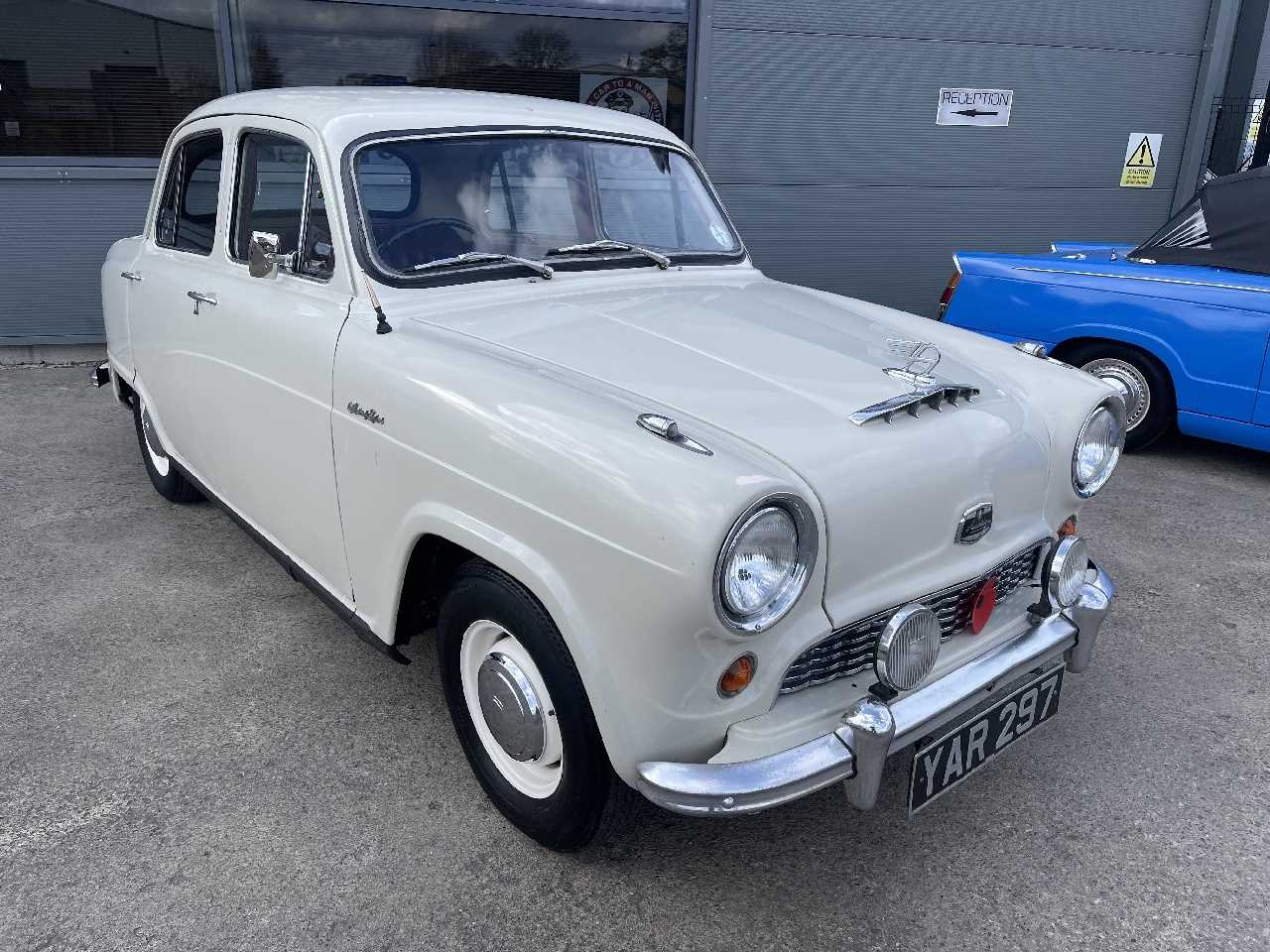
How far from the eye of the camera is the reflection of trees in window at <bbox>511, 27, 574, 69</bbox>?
291 inches

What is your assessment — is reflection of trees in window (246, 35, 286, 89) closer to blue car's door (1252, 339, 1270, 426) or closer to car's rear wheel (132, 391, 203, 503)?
car's rear wheel (132, 391, 203, 503)

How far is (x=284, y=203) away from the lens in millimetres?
3109

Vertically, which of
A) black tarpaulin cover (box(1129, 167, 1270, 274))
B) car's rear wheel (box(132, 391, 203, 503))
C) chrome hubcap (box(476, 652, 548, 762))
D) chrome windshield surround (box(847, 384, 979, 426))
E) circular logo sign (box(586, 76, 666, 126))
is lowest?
car's rear wheel (box(132, 391, 203, 503))

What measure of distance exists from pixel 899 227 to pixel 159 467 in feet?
21.3

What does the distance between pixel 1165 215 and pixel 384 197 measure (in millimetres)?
9129

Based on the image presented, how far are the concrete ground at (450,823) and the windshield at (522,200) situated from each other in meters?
1.39

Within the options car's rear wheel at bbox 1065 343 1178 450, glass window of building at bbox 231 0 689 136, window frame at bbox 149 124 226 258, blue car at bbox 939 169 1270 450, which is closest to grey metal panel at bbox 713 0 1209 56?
glass window of building at bbox 231 0 689 136

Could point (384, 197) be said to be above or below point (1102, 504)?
above

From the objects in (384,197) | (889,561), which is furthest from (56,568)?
(889,561)

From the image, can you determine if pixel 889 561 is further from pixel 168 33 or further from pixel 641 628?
pixel 168 33

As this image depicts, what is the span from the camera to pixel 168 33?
22.0 feet

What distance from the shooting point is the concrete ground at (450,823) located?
7.10 ft

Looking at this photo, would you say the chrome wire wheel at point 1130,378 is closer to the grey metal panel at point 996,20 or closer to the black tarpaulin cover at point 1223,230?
the black tarpaulin cover at point 1223,230

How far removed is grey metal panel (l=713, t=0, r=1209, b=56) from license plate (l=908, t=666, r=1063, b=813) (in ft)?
21.8
